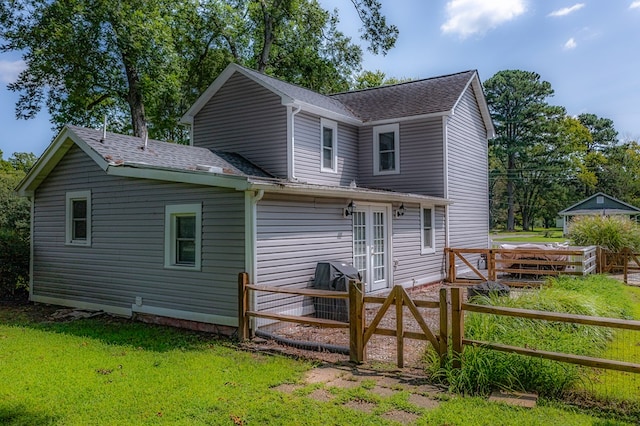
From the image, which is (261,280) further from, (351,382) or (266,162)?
(266,162)

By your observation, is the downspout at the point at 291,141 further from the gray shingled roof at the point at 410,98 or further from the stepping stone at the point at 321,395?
the stepping stone at the point at 321,395

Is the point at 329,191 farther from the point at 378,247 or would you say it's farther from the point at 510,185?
the point at 510,185

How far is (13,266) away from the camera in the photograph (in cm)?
1141

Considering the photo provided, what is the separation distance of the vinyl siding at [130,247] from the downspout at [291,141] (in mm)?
4275

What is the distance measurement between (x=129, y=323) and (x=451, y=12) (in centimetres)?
960

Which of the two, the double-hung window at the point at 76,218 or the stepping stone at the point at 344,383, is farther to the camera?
the double-hung window at the point at 76,218

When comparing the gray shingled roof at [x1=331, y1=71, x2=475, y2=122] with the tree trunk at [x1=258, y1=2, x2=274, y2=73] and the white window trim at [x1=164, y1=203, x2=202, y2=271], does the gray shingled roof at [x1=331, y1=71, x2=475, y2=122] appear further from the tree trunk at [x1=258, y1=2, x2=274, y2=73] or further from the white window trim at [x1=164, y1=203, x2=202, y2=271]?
the white window trim at [x1=164, y1=203, x2=202, y2=271]

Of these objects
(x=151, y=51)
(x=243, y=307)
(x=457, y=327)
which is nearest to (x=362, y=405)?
(x=457, y=327)

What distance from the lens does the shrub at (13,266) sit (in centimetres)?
1136

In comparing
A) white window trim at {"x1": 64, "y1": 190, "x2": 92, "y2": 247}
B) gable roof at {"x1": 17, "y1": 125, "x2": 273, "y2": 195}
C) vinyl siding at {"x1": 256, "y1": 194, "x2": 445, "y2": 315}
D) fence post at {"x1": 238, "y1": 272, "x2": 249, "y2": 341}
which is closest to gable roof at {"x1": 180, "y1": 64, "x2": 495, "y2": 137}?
gable roof at {"x1": 17, "y1": 125, "x2": 273, "y2": 195}

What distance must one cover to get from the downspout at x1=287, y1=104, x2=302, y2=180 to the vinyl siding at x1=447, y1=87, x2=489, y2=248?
17.5ft

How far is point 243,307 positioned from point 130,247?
11.1 ft

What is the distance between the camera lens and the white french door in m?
10.3

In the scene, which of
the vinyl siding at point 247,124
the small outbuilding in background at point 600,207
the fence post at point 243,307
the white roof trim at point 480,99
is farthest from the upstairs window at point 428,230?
the small outbuilding in background at point 600,207
